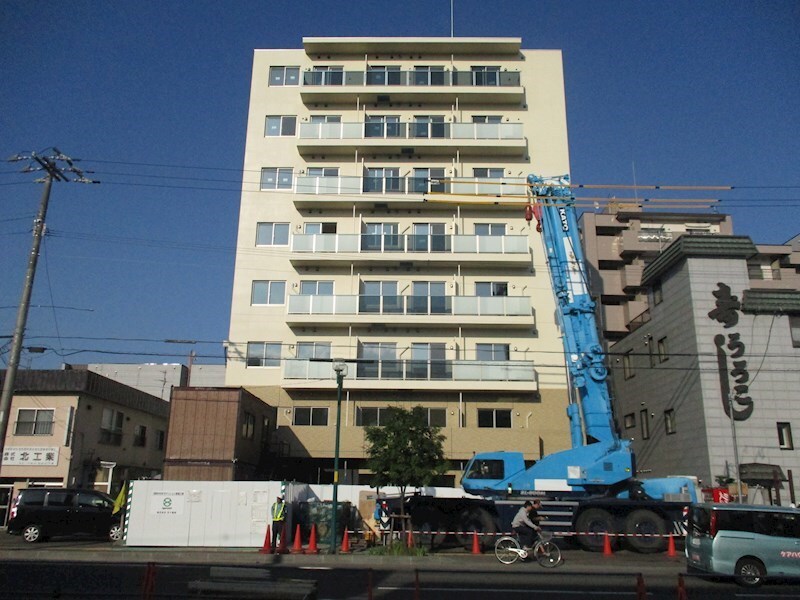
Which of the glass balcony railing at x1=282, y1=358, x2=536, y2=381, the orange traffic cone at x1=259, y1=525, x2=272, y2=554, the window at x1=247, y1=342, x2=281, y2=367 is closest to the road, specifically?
the orange traffic cone at x1=259, y1=525, x2=272, y2=554

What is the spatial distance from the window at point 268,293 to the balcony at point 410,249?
1.58 metres

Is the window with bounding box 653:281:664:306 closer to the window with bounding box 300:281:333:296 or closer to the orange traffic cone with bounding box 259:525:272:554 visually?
the window with bounding box 300:281:333:296

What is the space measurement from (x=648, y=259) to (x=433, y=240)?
22.7 meters

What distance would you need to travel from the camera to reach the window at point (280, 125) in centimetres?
4034

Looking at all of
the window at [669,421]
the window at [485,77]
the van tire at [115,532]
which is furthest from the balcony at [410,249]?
the van tire at [115,532]

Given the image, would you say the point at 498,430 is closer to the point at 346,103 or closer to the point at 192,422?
the point at 192,422

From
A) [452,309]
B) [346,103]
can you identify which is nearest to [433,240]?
[452,309]

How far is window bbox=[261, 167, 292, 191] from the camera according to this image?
129ft

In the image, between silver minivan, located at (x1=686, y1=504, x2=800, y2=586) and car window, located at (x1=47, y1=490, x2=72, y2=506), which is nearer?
silver minivan, located at (x1=686, y1=504, x2=800, y2=586)

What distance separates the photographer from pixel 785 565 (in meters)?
15.7

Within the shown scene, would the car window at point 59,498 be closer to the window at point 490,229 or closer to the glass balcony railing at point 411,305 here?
the glass balcony railing at point 411,305

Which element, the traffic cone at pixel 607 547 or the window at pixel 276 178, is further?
the window at pixel 276 178

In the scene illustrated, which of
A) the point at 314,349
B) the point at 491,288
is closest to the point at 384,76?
the point at 491,288

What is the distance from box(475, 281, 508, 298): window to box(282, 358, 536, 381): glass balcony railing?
3995mm
